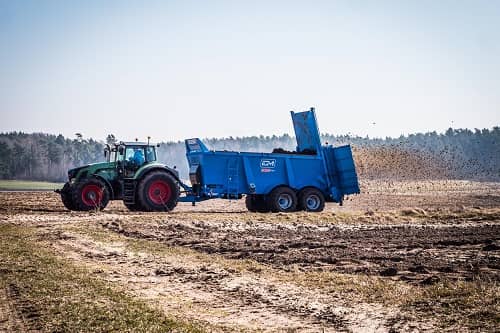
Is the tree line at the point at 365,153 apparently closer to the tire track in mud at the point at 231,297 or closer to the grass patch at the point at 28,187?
the grass patch at the point at 28,187

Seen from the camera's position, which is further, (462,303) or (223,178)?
(223,178)

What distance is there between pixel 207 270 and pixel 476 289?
14.9 ft

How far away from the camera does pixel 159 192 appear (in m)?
23.7

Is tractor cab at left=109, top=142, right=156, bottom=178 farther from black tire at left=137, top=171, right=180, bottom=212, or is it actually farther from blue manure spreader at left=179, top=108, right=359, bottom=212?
blue manure spreader at left=179, top=108, right=359, bottom=212

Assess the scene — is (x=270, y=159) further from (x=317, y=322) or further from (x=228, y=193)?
(x=317, y=322)

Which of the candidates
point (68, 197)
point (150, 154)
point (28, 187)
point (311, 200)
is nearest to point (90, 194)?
point (68, 197)

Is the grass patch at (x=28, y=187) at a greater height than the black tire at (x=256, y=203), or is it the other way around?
the grass patch at (x=28, y=187)

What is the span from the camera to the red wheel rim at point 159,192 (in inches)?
925

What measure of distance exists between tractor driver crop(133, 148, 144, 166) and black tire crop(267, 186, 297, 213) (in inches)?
208

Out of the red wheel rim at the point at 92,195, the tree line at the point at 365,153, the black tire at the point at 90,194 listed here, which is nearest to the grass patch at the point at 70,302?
the black tire at the point at 90,194

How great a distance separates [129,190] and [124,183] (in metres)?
0.40

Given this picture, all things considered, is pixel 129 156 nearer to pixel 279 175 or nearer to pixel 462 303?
pixel 279 175

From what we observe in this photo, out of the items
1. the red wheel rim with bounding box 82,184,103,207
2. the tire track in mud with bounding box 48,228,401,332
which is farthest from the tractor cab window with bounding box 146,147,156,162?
the tire track in mud with bounding box 48,228,401,332

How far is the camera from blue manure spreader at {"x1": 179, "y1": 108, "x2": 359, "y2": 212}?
2439 centimetres
